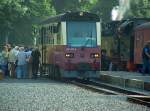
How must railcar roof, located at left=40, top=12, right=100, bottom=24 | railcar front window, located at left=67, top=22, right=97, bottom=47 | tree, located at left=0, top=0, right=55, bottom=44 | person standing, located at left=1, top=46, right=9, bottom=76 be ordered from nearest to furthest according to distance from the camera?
railcar front window, located at left=67, top=22, right=97, bottom=47 → railcar roof, located at left=40, top=12, right=100, bottom=24 → person standing, located at left=1, top=46, right=9, bottom=76 → tree, located at left=0, top=0, right=55, bottom=44

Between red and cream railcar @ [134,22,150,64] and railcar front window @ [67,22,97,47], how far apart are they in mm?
5561

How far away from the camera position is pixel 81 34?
35594mm

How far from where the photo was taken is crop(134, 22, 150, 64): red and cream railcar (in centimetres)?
4088

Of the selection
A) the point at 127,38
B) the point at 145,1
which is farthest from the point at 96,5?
the point at 127,38

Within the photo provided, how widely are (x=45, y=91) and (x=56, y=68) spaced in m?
8.24

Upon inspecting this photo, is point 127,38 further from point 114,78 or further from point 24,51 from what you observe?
point 114,78

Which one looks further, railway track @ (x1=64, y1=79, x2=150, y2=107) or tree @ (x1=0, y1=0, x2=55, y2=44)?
tree @ (x1=0, y1=0, x2=55, y2=44)

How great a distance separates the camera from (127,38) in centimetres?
4612

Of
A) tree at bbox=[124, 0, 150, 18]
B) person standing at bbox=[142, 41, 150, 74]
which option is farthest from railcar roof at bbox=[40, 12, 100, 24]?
tree at bbox=[124, 0, 150, 18]

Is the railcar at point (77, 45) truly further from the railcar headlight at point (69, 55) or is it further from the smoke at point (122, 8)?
the smoke at point (122, 8)

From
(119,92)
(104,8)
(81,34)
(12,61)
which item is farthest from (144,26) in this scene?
(104,8)

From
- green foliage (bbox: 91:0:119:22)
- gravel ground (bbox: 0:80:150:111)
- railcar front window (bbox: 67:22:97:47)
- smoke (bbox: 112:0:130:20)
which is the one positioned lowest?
gravel ground (bbox: 0:80:150:111)

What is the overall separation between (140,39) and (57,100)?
1881cm

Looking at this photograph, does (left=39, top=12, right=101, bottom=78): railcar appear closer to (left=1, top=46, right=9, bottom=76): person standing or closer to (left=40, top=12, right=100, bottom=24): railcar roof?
(left=40, top=12, right=100, bottom=24): railcar roof
